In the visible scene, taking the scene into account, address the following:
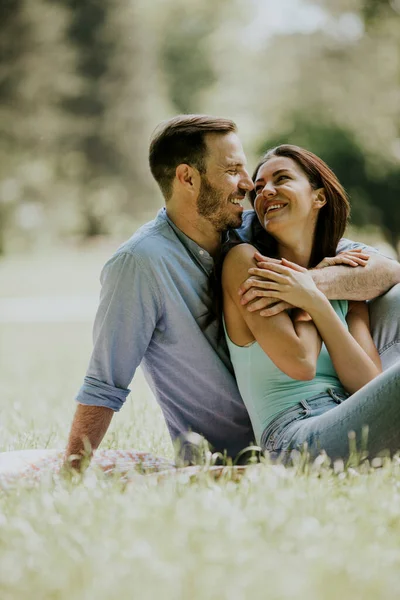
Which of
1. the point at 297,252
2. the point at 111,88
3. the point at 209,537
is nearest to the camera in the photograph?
the point at 209,537

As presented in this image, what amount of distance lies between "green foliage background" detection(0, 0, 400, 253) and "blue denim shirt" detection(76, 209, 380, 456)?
17.4 meters

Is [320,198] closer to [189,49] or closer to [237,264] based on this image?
[237,264]

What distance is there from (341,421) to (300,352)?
267 mm

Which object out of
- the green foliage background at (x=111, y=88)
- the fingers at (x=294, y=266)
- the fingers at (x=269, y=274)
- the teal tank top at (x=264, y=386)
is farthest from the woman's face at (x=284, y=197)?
the green foliage background at (x=111, y=88)

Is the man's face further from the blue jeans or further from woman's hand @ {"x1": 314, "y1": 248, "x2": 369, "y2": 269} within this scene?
the blue jeans

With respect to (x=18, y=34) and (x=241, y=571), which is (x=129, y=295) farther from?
(x=18, y=34)

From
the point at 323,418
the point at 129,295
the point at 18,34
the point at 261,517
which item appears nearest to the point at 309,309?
the point at 323,418

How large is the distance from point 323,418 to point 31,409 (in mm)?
3010

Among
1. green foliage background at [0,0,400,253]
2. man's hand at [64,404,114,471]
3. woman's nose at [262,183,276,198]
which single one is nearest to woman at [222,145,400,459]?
woman's nose at [262,183,276,198]

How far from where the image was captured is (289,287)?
9.52ft

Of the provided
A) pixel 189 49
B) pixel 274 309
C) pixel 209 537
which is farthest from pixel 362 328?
pixel 189 49

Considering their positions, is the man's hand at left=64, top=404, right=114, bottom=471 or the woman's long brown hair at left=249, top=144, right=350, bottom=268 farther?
the woman's long brown hair at left=249, top=144, right=350, bottom=268

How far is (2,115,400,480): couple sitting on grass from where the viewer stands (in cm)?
285

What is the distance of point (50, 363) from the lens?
8398 mm
